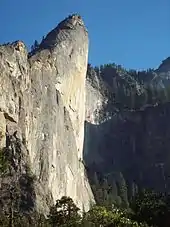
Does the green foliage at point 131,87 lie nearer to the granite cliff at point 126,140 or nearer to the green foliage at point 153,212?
the granite cliff at point 126,140

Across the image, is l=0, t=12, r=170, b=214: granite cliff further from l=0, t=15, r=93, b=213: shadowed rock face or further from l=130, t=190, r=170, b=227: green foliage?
l=130, t=190, r=170, b=227: green foliage

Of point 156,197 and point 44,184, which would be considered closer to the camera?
point 44,184

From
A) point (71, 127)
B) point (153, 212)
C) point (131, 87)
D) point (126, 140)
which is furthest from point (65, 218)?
point (131, 87)

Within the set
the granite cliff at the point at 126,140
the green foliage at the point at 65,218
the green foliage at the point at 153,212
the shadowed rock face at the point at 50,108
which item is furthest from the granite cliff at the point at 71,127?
the green foliage at the point at 153,212

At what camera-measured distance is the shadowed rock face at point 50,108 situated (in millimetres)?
65250

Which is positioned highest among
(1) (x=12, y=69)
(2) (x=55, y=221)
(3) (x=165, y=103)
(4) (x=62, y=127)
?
(3) (x=165, y=103)

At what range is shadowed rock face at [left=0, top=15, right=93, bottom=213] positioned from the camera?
6525cm

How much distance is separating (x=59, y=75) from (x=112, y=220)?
112 ft

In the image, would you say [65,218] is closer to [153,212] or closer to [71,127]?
[153,212]

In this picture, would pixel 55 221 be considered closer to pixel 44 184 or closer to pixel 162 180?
pixel 44 184

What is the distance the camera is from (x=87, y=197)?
89062 millimetres

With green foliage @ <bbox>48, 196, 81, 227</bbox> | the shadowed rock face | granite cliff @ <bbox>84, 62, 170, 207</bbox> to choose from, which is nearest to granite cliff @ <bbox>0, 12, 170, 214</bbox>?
the shadowed rock face

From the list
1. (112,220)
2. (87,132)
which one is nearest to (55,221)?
(112,220)

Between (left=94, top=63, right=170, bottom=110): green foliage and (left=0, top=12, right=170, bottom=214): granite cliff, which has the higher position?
(left=94, top=63, right=170, bottom=110): green foliage
